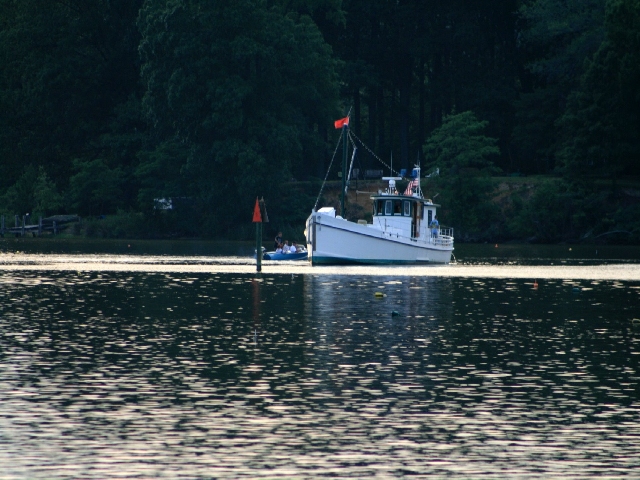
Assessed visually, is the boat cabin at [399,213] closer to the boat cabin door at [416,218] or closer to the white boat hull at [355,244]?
the boat cabin door at [416,218]

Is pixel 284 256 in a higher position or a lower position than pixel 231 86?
lower

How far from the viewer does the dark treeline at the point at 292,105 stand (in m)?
105

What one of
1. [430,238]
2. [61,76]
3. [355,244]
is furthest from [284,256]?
[61,76]

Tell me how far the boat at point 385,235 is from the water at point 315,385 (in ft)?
78.3

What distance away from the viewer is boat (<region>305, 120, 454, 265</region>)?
72938mm

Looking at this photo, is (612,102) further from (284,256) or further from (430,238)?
(284,256)

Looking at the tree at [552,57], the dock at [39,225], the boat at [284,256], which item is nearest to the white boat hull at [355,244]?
the boat at [284,256]

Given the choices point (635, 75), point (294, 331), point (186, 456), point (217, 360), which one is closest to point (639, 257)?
point (635, 75)

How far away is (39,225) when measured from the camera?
124 metres

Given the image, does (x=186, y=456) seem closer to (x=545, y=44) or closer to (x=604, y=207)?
(x=604, y=207)

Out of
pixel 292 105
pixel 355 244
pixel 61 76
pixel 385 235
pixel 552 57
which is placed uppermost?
pixel 552 57

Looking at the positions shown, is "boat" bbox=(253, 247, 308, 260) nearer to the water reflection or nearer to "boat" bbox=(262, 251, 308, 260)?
"boat" bbox=(262, 251, 308, 260)

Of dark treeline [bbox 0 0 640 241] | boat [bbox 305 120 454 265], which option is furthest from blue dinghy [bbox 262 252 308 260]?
dark treeline [bbox 0 0 640 241]

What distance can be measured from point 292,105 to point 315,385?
96285 millimetres
